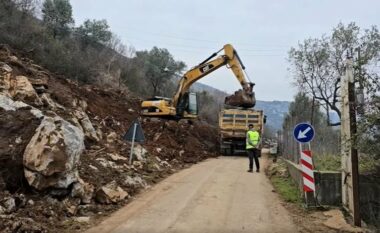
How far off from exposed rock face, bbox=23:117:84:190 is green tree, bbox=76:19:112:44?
34851mm

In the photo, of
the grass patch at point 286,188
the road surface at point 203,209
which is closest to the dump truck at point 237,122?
the grass patch at point 286,188

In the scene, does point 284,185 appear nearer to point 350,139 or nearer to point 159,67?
point 350,139

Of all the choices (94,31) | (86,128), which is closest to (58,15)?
(94,31)

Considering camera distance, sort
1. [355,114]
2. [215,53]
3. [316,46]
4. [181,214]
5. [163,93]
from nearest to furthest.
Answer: [355,114], [181,214], [215,53], [316,46], [163,93]

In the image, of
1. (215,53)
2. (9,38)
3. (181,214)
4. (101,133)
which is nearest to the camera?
(181,214)

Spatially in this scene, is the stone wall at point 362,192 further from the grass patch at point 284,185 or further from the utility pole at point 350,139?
the utility pole at point 350,139

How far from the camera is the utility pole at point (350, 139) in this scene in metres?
9.82

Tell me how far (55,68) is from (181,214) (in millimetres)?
19872

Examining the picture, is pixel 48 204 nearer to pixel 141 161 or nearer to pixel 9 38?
pixel 141 161

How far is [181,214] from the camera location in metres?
10.6

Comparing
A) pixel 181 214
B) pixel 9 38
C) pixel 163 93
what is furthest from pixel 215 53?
pixel 163 93

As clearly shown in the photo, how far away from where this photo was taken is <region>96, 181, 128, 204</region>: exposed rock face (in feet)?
38.2

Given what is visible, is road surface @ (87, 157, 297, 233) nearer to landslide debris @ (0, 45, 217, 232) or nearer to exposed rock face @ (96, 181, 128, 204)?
exposed rock face @ (96, 181, 128, 204)

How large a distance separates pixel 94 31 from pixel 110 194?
3590cm
